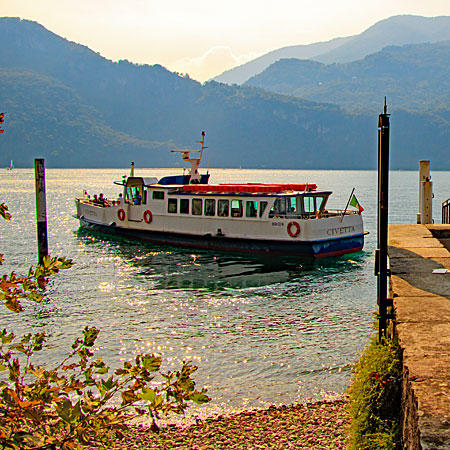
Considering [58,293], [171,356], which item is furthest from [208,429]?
[58,293]

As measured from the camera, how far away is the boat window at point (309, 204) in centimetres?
3008

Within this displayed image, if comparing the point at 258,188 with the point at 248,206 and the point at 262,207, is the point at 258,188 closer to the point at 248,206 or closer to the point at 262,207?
the point at 248,206

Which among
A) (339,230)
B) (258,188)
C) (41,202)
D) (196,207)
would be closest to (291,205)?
(258,188)

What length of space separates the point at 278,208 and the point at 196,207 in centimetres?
485

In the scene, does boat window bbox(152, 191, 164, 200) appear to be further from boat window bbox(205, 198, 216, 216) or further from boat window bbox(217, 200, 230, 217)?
boat window bbox(217, 200, 230, 217)

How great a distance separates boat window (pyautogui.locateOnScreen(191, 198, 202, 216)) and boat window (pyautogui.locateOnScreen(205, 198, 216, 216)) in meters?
0.42

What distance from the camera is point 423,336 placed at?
6293 millimetres

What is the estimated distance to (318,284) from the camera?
24.4 m

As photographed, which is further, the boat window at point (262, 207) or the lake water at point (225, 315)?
the boat window at point (262, 207)

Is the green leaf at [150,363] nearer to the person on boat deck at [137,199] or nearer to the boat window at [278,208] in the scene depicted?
the boat window at [278,208]

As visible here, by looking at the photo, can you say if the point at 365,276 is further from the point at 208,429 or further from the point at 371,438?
the point at 371,438

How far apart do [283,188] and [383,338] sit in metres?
23.3

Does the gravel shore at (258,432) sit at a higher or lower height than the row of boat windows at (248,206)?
lower

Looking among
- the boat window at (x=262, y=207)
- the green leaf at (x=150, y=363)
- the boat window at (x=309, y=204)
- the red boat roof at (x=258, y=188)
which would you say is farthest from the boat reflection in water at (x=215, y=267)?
the green leaf at (x=150, y=363)
